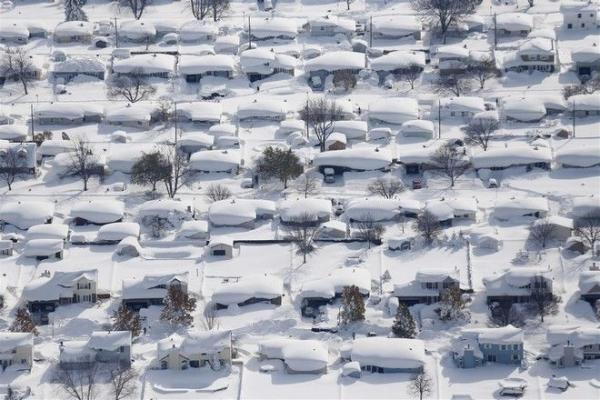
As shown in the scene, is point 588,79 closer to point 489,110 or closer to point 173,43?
point 489,110

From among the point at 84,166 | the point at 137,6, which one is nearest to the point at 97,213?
the point at 84,166

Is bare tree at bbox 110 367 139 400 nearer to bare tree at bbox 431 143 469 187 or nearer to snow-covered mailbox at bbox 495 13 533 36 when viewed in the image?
bare tree at bbox 431 143 469 187

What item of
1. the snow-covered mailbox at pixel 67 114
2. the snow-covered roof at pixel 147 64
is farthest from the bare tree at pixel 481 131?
the snow-covered mailbox at pixel 67 114

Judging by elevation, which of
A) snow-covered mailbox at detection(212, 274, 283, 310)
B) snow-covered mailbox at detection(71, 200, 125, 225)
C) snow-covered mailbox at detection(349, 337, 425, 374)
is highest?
snow-covered mailbox at detection(71, 200, 125, 225)

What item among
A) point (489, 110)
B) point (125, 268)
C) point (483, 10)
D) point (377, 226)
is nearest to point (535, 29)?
point (483, 10)

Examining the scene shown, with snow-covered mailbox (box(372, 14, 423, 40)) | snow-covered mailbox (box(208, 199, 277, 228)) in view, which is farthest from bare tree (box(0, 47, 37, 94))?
snow-covered mailbox (box(208, 199, 277, 228))

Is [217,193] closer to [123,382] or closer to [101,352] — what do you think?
[101,352]
